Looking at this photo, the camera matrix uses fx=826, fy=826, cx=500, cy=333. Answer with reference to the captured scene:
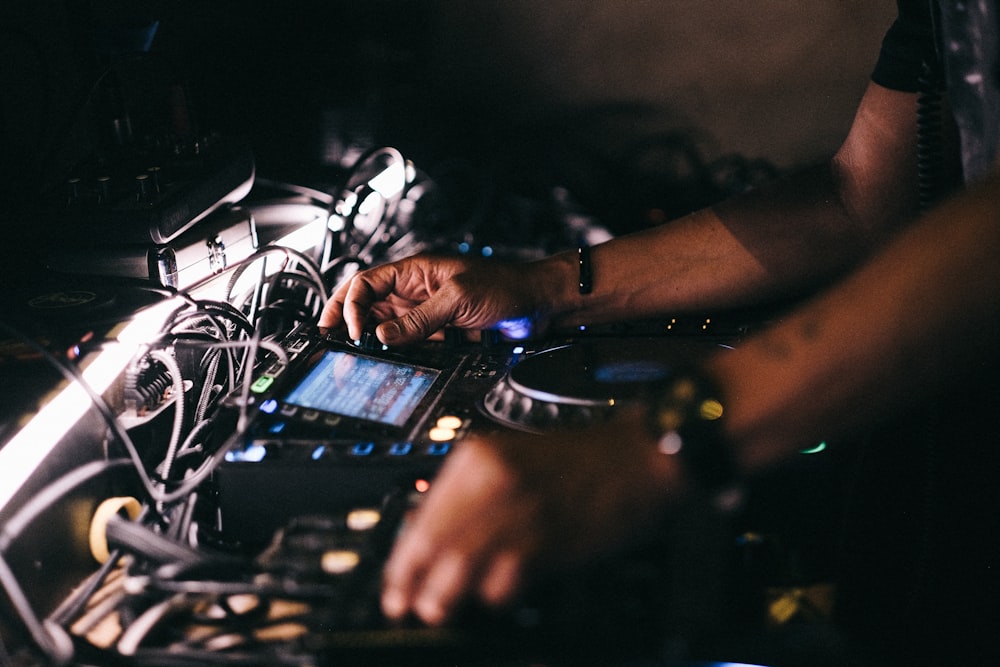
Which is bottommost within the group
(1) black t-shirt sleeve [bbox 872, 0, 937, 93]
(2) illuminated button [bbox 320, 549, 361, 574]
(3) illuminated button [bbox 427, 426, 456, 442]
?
(2) illuminated button [bbox 320, 549, 361, 574]

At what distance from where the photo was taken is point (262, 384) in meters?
0.88

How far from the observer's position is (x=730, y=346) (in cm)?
97

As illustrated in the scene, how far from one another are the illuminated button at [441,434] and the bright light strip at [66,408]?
304 millimetres

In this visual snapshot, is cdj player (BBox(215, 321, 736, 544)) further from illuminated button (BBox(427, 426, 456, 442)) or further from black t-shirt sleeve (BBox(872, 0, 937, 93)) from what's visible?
black t-shirt sleeve (BBox(872, 0, 937, 93))

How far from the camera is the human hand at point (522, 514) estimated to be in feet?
1.76

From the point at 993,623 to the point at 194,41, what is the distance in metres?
1.77

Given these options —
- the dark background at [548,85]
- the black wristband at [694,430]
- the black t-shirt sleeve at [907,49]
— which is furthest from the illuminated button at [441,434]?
the dark background at [548,85]

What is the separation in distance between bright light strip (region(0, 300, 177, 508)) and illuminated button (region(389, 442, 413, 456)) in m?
0.27

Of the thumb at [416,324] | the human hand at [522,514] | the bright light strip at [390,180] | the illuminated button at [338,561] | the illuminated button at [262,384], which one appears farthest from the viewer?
the bright light strip at [390,180]

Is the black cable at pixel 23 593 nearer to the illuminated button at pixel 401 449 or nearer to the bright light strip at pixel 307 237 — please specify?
the illuminated button at pixel 401 449

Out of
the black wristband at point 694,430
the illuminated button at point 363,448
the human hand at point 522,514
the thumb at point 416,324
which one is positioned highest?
the black wristband at point 694,430

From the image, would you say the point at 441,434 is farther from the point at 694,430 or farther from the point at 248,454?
the point at 694,430

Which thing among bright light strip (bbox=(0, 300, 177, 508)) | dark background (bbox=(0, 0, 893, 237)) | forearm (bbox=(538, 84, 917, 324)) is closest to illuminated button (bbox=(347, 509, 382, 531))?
bright light strip (bbox=(0, 300, 177, 508))

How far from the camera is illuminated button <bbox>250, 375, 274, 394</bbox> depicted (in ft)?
2.83
